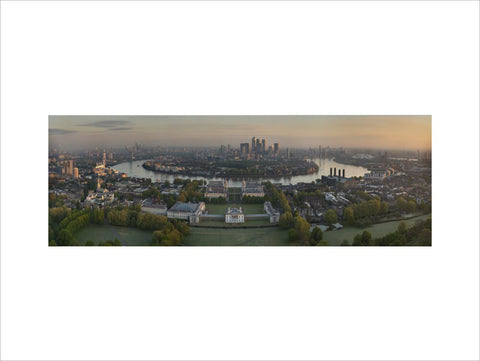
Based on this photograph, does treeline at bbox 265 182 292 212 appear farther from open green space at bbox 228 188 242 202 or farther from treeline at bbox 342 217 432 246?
treeline at bbox 342 217 432 246

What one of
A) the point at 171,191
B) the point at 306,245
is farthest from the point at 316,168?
the point at 171,191

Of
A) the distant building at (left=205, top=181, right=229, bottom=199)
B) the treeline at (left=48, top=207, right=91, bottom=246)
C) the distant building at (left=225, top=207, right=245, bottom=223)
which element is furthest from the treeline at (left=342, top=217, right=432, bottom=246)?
the treeline at (left=48, top=207, right=91, bottom=246)

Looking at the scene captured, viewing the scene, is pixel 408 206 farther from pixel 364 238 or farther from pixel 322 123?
pixel 322 123

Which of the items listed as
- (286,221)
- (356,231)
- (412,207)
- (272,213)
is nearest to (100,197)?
(272,213)

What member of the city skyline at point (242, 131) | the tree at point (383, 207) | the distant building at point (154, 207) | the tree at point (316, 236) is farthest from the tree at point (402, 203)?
the distant building at point (154, 207)

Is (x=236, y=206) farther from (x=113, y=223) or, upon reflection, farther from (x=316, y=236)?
(x=113, y=223)

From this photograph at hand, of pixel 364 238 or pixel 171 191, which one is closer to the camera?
pixel 364 238

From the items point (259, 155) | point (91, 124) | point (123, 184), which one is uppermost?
point (91, 124)
